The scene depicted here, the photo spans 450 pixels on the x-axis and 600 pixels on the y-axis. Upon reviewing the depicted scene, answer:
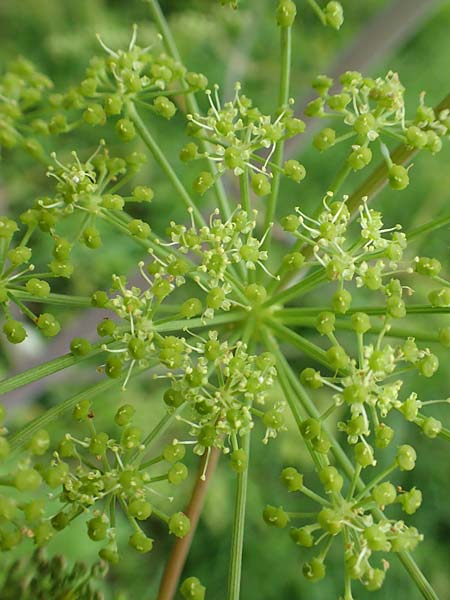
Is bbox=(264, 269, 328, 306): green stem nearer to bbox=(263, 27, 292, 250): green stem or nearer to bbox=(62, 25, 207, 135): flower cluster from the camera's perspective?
bbox=(263, 27, 292, 250): green stem

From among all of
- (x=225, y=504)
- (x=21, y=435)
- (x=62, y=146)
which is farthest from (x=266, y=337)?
(x=62, y=146)

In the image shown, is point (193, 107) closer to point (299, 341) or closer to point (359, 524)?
→ point (299, 341)

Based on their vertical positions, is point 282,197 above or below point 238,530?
above

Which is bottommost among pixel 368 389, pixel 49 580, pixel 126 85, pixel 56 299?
pixel 49 580

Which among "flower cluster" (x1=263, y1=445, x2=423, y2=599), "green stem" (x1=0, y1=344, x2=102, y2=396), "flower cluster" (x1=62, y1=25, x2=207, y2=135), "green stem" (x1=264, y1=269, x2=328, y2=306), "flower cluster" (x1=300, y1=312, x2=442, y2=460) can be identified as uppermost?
"flower cluster" (x1=62, y1=25, x2=207, y2=135)

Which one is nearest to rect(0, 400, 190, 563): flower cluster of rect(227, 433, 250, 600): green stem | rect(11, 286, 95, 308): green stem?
rect(227, 433, 250, 600): green stem

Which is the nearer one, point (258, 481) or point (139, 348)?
point (139, 348)

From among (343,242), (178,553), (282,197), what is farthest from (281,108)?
(282,197)

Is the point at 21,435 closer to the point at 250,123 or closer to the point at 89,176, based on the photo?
the point at 89,176
